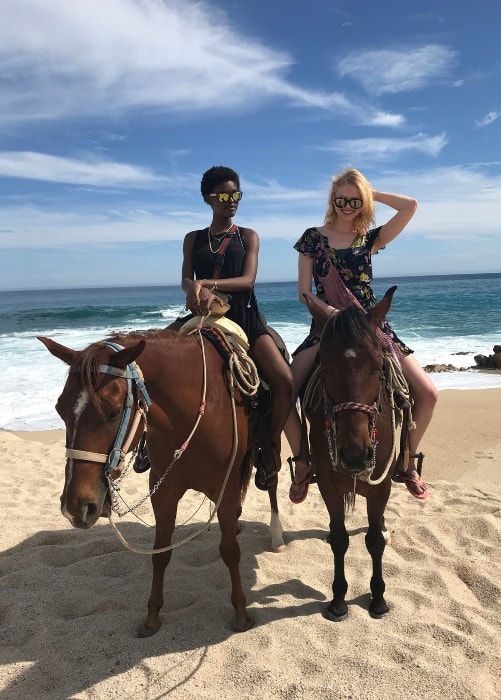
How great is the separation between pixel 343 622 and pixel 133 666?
1.21m

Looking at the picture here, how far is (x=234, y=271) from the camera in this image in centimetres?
322

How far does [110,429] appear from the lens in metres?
2.00

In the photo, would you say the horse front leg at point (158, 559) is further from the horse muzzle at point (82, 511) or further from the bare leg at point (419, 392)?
the bare leg at point (419, 392)

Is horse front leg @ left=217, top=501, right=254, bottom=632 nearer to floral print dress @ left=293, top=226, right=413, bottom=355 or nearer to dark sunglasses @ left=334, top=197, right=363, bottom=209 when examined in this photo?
floral print dress @ left=293, top=226, right=413, bottom=355

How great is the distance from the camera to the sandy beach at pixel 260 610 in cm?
240

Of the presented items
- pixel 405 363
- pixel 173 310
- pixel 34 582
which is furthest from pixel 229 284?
pixel 173 310

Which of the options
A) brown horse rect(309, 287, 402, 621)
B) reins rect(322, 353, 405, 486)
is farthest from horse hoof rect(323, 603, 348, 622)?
reins rect(322, 353, 405, 486)

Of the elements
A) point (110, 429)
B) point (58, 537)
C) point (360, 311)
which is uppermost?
point (360, 311)

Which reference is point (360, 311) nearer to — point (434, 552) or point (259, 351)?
point (259, 351)

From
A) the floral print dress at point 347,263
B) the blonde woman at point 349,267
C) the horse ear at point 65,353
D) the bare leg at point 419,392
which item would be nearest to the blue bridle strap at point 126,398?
the horse ear at point 65,353

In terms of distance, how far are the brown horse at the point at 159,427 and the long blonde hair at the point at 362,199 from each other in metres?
1.40

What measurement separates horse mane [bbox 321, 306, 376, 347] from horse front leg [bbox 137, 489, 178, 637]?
52.7 inches

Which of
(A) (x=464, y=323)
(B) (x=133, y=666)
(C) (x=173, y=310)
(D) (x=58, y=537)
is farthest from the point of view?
(C) (x=173, y=310)

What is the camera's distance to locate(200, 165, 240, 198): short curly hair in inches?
130
